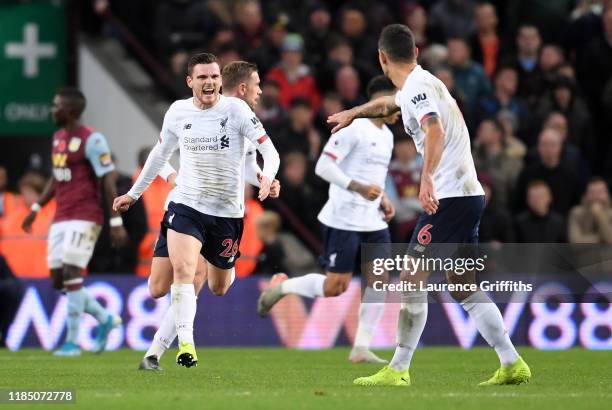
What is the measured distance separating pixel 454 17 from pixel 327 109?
11.2 ft

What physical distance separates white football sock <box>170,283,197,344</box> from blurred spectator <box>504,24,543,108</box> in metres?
10.0

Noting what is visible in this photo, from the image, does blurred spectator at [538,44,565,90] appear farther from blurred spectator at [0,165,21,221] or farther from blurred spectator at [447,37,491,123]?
blurred spectator at [0,165,21,221]

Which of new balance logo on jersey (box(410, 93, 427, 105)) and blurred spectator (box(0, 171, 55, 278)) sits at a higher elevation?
new balance logo on jersey (box(410, 93, 427, 105))

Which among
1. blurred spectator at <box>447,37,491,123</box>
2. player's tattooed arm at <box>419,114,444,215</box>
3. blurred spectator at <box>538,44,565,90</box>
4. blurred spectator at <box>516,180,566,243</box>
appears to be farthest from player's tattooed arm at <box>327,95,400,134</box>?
blurred spectator at <box>538,44,565,90</box>

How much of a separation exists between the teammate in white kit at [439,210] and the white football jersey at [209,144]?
4.72 feet

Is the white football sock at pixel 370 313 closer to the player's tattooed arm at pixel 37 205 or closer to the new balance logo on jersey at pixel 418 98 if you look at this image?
the player's tattooed arm at pixel 37 205

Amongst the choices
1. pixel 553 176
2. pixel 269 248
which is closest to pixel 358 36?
pixel 553 176

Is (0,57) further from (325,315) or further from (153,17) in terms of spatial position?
(325,315)

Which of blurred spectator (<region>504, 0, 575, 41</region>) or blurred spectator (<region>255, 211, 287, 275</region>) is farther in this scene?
blurred spectator (<region>504, 0, 575, 41</region>)

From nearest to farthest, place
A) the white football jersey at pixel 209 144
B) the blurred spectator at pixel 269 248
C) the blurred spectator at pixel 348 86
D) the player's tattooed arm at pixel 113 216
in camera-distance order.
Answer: the white football jersey at pixel 209 144, the player's tattooed arm at pixel 113 216, the blurred spectator at pixel 269 248, the blurred spectator at pixel 348 86

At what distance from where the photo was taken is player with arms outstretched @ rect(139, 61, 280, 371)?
11.8m

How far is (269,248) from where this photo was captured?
17531mm

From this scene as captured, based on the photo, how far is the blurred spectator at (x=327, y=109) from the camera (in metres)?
19.0

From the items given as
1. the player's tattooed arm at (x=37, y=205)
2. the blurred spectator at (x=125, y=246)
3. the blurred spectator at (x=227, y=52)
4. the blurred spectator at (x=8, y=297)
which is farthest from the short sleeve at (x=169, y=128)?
the blurred spectator at (x=227, y=52)
